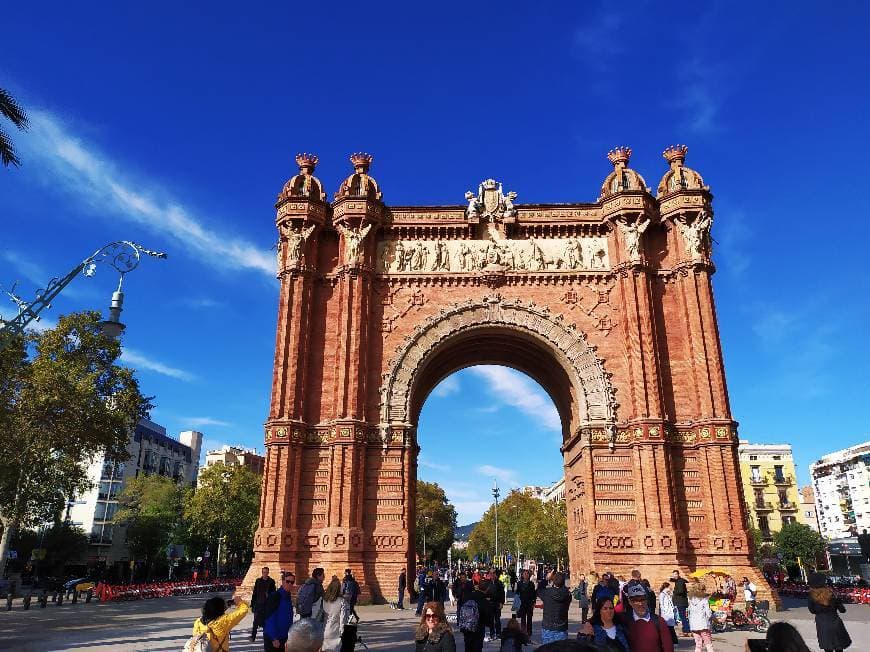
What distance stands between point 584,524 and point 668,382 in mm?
6724

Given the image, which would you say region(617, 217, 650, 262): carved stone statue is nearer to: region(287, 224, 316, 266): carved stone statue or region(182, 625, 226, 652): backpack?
region(287, 224, 316, 266): carved stone statue

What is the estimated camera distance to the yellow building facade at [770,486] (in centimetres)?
7006

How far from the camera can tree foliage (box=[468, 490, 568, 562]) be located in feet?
217

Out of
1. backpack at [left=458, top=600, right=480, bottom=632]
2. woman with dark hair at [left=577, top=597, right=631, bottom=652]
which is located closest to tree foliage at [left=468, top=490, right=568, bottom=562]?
backpack at [left=458, top=600, right=480, bottom=632]

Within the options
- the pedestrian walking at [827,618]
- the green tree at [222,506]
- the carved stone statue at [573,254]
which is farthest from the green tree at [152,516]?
the pedestrian walking at [827,618]

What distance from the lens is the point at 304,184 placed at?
91.8 ft

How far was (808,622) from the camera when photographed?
1917 centimetres

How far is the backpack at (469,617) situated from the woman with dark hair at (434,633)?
254 centimetres

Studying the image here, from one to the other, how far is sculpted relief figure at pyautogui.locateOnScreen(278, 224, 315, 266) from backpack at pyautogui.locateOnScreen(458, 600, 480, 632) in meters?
19.7

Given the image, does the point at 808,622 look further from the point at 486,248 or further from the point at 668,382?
A: the point at 486,248

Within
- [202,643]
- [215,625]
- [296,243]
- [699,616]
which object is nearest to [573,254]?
[296,243]

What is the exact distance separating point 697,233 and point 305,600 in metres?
22.5

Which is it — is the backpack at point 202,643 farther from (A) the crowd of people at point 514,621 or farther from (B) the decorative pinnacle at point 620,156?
(B) the decorative pinnacle at point 620,156

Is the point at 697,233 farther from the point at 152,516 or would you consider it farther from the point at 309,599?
the point at 152,516
